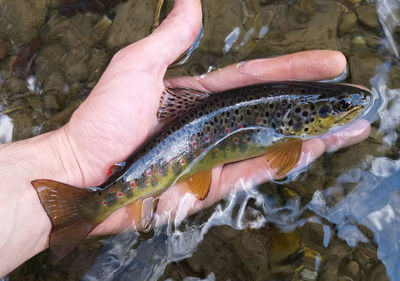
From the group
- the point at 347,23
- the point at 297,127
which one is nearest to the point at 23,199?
the point at 297,127

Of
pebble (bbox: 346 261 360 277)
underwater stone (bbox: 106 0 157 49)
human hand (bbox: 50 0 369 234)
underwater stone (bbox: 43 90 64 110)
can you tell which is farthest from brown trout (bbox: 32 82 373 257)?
underwater stone (bbox: 43 90 64 110)

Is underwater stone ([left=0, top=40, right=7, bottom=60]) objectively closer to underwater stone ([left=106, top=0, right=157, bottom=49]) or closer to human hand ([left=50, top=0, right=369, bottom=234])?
underwater stone ([left=106, top=0, right=157, bottom=49])

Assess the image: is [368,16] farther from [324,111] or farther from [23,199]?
[23,199]

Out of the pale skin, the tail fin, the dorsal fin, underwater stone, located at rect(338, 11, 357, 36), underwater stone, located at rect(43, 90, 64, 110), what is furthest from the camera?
underwater stone, located at rect(43, 90, 64, 110)

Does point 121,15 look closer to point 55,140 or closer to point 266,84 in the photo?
point 55,140

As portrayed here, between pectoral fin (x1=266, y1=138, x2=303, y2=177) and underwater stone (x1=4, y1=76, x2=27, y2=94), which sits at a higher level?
underwater stone (x1=4, y1=76, x2=27, y2=94)

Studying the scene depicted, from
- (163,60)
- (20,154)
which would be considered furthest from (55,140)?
(163,60)
